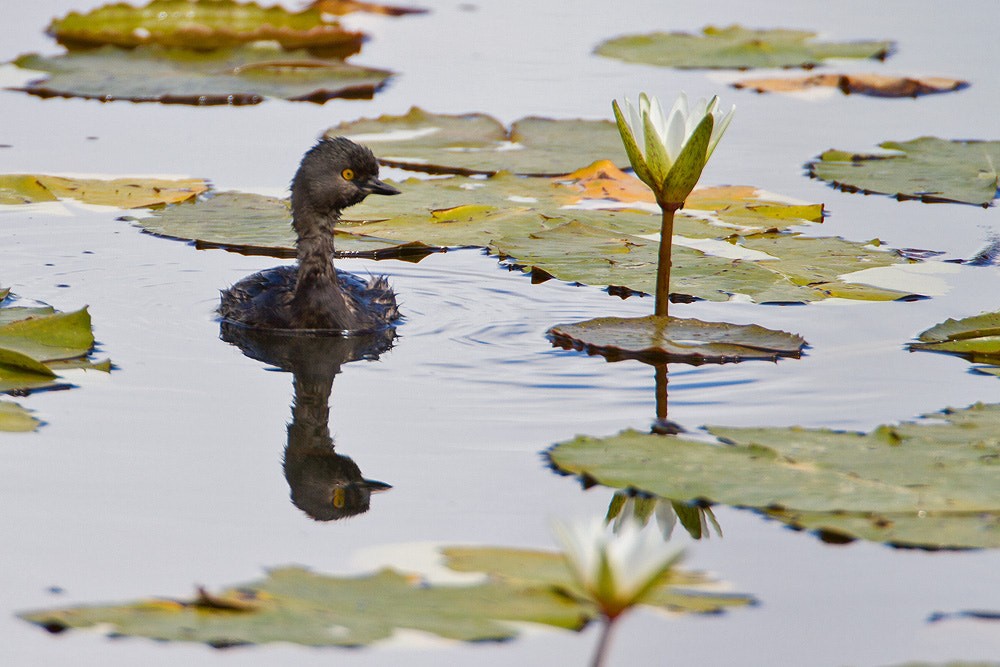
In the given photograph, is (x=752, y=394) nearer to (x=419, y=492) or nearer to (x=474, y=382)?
(x=474, y=382)

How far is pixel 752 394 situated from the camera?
4832 mm

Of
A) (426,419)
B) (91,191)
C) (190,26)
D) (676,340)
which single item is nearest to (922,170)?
(676,340)

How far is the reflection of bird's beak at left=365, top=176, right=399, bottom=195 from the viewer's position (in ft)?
20.7

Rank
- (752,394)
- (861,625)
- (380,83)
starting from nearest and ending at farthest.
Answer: (861,625)
(752,394)
(380,83)

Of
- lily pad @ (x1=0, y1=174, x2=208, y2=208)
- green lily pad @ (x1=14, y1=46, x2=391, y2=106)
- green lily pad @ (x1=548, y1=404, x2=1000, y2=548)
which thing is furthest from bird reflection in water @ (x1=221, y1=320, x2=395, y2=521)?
green lily pad @ (x1=14, y1=46, x2=391, y2=106)

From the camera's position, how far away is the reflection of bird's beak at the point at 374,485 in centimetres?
391

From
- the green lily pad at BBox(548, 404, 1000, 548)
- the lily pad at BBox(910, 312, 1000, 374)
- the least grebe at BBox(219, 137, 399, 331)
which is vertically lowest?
the green lily pad at BBox(548, 404, 1000, 548)

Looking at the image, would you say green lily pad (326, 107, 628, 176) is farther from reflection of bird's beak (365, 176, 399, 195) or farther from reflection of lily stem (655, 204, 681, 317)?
reflection of lily stem (655, 204, 681, 317)

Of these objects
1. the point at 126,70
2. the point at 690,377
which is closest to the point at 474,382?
the point at 690,377

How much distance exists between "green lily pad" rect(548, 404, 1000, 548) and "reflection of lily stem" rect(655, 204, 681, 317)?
1.22 meters

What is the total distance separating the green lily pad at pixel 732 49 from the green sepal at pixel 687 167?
675 cm

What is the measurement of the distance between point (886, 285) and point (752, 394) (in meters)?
1.85

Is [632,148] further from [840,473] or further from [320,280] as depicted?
[320,280]

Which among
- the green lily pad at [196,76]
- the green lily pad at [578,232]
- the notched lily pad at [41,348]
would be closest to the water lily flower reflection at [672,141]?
the green lily pad at [578,232]
